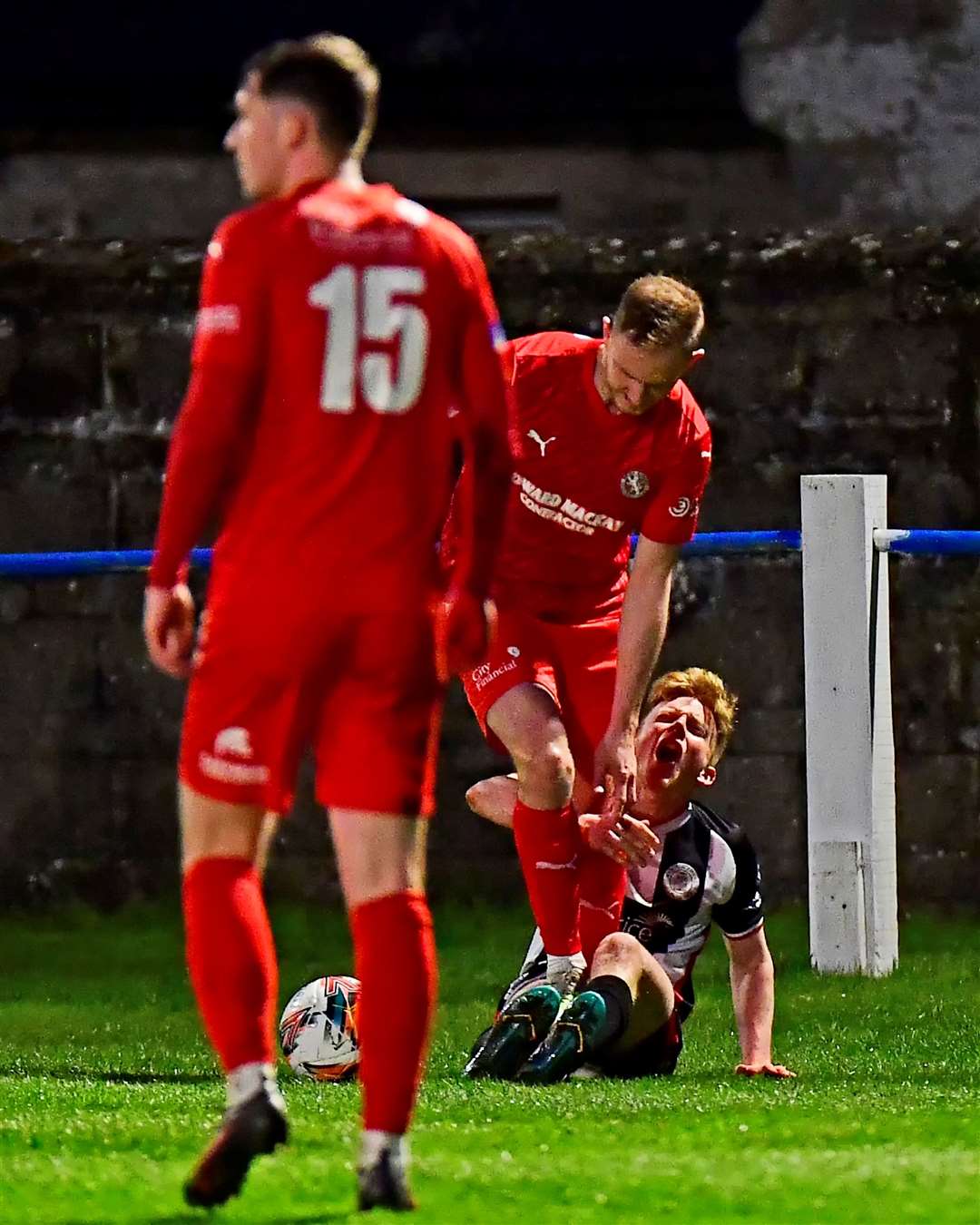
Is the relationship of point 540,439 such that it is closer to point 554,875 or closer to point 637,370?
point 637,370

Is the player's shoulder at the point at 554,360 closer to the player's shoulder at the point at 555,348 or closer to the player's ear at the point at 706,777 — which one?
the player's shoulder at the point at 555,348

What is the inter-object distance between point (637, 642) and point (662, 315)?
76cm

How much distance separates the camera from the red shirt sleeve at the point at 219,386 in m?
3.57

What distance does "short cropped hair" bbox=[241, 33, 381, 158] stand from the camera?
12.1 feet

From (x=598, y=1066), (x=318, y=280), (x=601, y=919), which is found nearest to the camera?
(x=318, y=280)

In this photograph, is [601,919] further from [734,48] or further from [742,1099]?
[734,48]

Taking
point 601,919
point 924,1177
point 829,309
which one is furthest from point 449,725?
point 924,1177

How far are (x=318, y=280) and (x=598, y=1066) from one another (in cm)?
239

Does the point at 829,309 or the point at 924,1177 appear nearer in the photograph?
the point at 924,1177

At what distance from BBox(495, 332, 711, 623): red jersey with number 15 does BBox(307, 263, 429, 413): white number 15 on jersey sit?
2007 millimetres

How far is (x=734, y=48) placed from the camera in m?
13.0

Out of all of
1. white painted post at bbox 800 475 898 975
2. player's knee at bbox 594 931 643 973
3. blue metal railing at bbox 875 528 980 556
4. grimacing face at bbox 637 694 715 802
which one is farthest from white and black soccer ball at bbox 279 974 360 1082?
blue metal railing at bbox 875 528 980 556

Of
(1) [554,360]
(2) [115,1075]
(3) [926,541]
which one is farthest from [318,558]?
(3) [926,541]

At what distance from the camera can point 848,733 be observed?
7.23 meters
